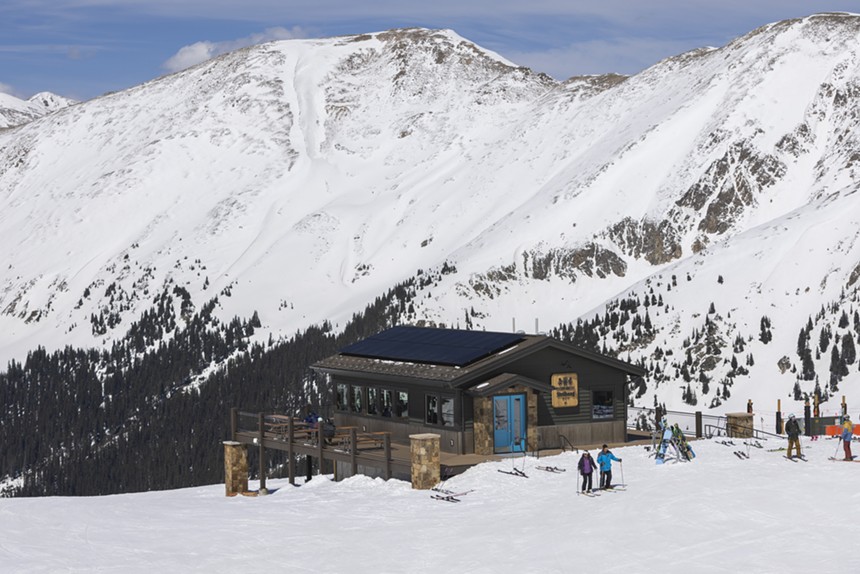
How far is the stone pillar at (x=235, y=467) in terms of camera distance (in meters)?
46.1

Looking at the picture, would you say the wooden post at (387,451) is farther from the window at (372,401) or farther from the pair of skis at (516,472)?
the window at (372,401)

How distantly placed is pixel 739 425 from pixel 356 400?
592 inches

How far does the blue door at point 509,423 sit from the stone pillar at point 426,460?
3515 mm

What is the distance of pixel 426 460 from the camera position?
129ft

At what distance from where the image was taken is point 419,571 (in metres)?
29.2

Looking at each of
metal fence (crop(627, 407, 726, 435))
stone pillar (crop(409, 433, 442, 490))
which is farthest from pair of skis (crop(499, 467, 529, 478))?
metal fence (crop(627, 407, 726, 435))

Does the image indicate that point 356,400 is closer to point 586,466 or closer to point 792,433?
point 586,466

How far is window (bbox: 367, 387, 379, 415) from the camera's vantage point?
47.1m

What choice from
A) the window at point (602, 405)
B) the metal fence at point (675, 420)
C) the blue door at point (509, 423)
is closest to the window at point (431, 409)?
the blue door at point (509, 423)

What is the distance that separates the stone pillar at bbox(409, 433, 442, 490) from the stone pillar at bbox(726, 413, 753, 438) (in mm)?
14458

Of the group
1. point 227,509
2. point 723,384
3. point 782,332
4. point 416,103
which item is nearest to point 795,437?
point 227,509

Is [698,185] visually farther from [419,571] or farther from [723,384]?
[419,571]

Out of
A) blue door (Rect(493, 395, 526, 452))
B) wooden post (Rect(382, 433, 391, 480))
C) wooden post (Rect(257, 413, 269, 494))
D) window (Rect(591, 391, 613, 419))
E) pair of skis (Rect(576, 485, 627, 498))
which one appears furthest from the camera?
wooden post (Rect(257, 413, 269, 494))

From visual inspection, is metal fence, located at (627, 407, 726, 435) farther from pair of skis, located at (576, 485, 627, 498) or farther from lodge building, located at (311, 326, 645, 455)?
pair of skis, located at (576, 485, 627, 498)
